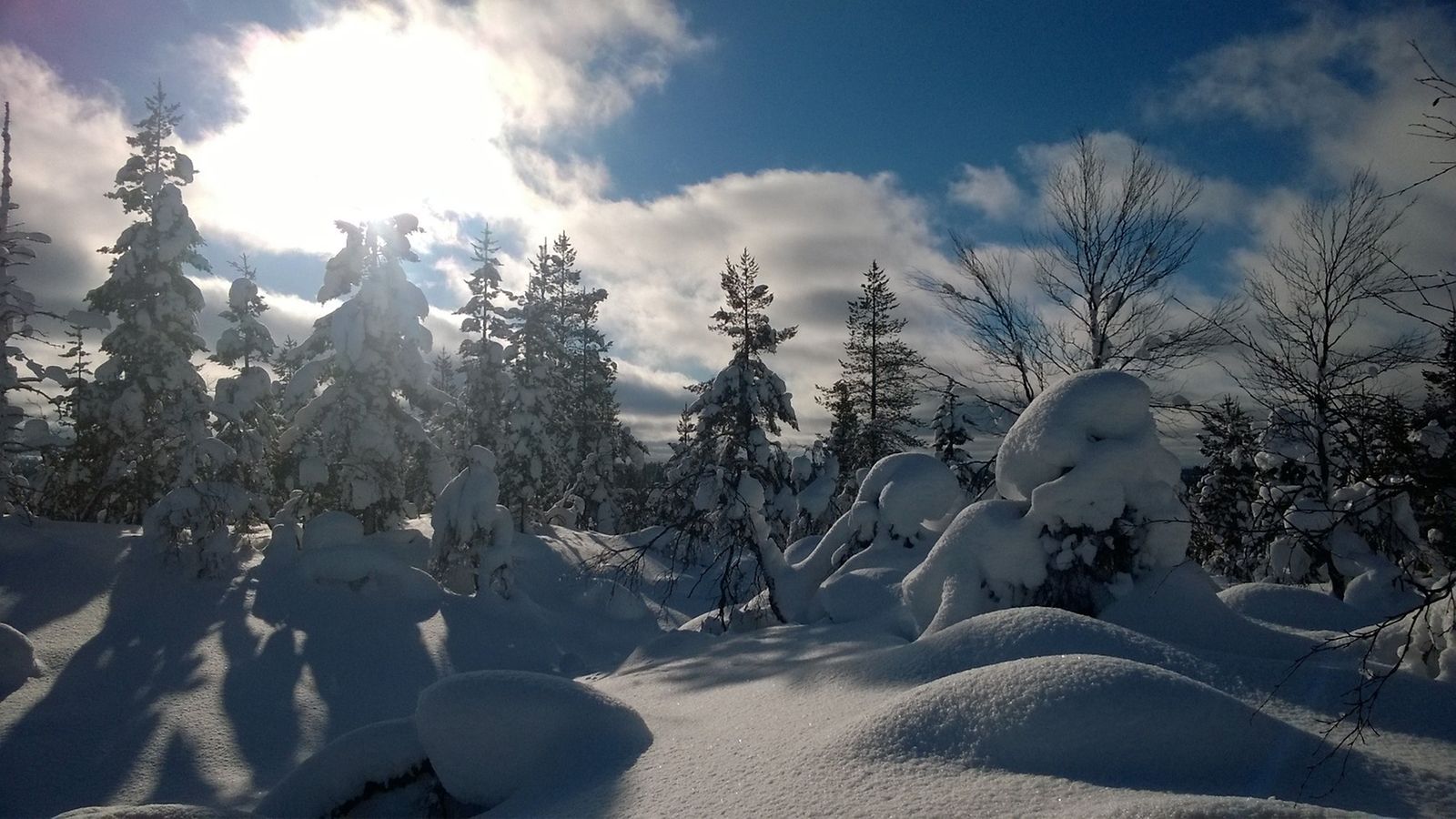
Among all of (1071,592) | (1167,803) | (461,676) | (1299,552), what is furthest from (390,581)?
(1299,552)

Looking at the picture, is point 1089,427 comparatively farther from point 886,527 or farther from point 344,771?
point 344,771

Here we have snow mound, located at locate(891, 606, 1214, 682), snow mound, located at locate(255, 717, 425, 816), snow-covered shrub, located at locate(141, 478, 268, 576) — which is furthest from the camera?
snow-covered shrub, located at locate(141, 478, 268, 576)

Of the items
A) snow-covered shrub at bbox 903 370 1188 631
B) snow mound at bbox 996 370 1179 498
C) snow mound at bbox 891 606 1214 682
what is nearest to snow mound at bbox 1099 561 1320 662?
snow-covered shrub at bbox 903 370 1188 631

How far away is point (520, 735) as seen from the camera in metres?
4.79

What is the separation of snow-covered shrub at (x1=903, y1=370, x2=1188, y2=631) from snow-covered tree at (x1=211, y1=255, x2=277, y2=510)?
15907 mm

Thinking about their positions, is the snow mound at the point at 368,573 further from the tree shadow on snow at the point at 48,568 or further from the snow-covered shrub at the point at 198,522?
the tree shadow on snow at the point at 48,568

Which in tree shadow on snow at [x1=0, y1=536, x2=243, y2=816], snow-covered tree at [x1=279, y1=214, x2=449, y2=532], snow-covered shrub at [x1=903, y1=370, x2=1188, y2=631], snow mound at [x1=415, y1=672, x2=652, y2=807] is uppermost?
snow-covered tree at [x1=279, y1=214, x2=449, y2=532]

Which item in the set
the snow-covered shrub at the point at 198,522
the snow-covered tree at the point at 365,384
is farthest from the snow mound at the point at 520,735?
the snow-covered tree at the point at 365,384

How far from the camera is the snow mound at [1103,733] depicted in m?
3.52

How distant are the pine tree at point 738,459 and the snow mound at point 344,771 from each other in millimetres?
5947

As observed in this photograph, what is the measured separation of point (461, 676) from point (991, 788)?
3.73 m

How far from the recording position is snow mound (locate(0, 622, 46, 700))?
10.2m

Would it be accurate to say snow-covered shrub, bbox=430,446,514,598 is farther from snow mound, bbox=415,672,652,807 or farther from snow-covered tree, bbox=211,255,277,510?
snow mound, bbox=415,672,652,807

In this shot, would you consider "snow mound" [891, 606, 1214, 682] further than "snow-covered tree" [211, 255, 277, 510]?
No
